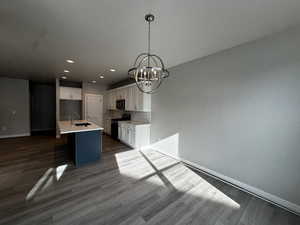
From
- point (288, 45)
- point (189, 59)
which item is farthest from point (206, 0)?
point (189, 59)

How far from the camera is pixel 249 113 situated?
2.24 metres

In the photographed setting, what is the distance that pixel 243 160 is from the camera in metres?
2.33

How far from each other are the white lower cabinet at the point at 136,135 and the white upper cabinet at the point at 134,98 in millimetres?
616

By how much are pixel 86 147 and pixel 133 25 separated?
9.43 feet

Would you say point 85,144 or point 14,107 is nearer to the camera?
point 85,144

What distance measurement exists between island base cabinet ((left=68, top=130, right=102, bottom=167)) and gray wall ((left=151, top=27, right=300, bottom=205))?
7.43 ft

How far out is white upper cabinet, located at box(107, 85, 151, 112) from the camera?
4355mm

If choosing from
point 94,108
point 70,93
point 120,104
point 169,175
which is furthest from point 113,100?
point 169,175

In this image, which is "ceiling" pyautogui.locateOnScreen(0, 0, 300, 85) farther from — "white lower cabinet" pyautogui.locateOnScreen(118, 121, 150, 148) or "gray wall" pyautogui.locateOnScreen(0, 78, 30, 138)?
"gray wall" pyautogui.locateOnScreen(0, 78, 30, 138)

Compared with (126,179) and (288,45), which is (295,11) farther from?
(126,179)

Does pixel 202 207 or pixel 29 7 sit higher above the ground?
pixel 29 7

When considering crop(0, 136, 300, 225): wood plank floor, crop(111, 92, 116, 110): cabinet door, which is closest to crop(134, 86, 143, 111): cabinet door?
crop(111, 92, 116, 110): cabinet door

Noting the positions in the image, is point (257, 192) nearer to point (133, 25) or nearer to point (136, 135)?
point (136, 135)

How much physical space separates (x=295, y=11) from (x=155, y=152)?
3.94m
